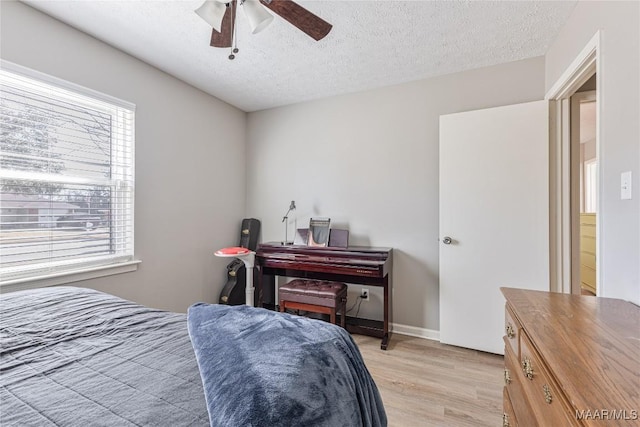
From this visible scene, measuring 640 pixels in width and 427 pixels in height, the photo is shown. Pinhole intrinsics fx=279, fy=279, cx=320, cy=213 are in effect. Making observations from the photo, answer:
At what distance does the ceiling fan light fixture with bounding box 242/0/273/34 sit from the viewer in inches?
54.8

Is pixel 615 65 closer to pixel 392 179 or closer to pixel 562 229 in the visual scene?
pixel 562 229

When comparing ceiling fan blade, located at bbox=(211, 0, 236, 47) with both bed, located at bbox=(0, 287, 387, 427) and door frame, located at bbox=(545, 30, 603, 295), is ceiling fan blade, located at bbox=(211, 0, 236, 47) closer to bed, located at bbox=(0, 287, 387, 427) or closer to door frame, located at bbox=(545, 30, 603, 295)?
bed, located at bbox=(0, 287, 387, 427)

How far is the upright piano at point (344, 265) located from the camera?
97.8 inches

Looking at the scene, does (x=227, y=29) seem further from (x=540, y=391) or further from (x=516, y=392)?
(x=516, y=392)

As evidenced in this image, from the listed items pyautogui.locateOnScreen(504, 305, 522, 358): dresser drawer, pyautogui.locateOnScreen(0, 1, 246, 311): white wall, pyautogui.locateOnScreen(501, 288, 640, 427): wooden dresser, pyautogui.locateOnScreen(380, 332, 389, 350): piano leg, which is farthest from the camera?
pyautogui.locateOnScreen(380, 332, 389, 350): piano leg

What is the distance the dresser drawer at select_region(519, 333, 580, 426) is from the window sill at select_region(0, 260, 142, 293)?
260 cm

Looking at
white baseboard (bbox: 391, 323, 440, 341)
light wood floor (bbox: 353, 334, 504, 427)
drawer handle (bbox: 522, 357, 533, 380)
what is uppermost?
drawer handle (bbox: 522, 357, 533, 380)

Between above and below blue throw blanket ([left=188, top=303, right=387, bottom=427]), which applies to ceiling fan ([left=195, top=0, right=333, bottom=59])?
above

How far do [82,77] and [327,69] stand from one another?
188cm

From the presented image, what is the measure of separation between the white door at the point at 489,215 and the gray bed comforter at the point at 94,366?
2.20 meters

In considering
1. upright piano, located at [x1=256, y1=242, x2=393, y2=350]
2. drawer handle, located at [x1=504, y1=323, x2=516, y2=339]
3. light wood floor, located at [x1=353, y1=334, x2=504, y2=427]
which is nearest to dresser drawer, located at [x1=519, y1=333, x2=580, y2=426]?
drawer handle, located at [x1=504, y1=323, x2=516, y2=339]

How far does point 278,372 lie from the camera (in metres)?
0.71

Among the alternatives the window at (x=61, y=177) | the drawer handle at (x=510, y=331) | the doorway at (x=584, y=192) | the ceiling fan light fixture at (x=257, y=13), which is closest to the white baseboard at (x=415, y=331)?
the doorway at (x=584, y=192)

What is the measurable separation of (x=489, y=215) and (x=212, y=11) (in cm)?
238
